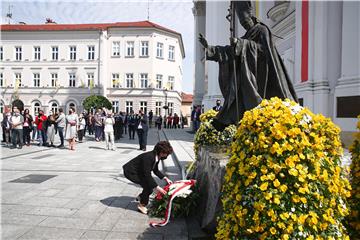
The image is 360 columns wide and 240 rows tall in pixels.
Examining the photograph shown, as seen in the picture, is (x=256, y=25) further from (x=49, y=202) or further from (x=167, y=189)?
(x=49, y=202)

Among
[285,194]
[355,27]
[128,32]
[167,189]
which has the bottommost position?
[167,189]

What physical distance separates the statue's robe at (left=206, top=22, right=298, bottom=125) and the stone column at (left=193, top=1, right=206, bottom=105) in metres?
26.5

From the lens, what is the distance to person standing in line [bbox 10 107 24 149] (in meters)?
13.2

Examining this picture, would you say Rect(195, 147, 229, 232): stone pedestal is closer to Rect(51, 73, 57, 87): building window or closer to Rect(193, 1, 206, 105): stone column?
Rect(193, 1, 206, 105): stone column

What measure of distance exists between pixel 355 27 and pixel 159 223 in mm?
8428

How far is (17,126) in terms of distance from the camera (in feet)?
43.5

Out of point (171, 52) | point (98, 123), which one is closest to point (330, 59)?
point (98, 123)

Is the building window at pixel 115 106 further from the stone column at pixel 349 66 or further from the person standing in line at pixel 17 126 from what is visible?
the stone column at pixel 349 66

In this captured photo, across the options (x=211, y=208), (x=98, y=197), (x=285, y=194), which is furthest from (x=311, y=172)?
(x=98, y=197)

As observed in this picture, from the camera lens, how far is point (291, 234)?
7.64 feet

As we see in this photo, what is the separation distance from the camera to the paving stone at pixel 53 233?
3.85m

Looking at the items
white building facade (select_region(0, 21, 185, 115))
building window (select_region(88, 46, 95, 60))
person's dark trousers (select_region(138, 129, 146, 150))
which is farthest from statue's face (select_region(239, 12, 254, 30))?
building window (select_region(88, 46, 95, 60))

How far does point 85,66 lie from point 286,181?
49161 millimetres

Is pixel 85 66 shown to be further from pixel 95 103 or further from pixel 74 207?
pixel 74 207
